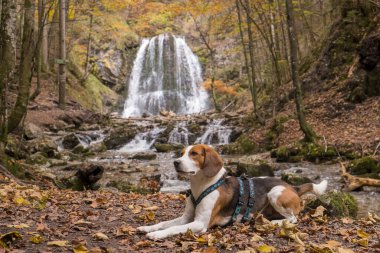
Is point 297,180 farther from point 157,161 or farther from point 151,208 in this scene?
point 157,161

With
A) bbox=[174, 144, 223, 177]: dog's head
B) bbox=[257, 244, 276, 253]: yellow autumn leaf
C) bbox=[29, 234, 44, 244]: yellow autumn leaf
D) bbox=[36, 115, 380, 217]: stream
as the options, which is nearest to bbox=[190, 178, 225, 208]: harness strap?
bbox=[174, 144, 223, 177]: dog's head

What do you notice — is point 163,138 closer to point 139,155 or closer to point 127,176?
point 139,155

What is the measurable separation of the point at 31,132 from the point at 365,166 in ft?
43.2

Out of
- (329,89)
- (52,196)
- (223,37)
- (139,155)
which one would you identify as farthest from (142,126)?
(223,37)

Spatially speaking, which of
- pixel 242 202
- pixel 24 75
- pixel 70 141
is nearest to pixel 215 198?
pixel 242 202

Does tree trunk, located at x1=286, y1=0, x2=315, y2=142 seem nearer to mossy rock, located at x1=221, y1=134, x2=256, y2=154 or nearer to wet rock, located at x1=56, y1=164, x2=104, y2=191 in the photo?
mossy rock, located at x1=221, y1=134, x2=256, y2=154

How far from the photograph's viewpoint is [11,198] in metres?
5.60

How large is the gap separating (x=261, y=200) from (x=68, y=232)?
224 centimetres

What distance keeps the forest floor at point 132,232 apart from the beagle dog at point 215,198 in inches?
A: 5.2

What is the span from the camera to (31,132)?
55.9 feet

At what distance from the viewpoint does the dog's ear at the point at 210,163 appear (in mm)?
4280

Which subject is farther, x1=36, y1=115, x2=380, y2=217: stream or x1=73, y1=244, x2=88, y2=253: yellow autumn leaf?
x1=36, y1=115, x2=380, y2=217: stream

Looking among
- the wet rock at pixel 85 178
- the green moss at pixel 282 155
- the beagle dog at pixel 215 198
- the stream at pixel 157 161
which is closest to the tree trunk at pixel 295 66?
the green moss at pixel 282 155

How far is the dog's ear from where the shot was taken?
169 inches
